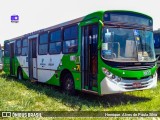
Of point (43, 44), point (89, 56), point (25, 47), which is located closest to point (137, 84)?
point (89, 56)

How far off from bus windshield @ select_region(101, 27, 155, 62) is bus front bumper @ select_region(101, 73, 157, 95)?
0.64m

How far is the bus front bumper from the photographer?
777cm

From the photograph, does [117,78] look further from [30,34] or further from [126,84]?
[30,34]

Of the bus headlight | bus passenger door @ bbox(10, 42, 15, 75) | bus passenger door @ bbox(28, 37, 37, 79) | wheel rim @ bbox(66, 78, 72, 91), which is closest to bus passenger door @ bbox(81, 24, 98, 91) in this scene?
the bus headlight

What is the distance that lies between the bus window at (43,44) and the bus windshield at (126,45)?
457 centimetres

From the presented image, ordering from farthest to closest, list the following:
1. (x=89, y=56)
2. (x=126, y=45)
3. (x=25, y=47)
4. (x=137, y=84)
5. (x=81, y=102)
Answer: (x=25, y=47) → (x=89, y=56) → (x=81, y=102) → (x=137, y=84) → (x=126, y=45)

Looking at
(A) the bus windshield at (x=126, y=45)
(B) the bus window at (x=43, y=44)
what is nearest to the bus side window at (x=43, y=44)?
(B) the bus window at (x=43, y=44)

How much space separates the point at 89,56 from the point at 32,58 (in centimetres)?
587

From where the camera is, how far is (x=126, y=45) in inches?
320

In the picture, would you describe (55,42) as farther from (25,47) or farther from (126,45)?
(25,47)

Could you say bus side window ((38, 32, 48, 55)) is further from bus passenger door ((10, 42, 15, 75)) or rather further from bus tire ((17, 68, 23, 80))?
bus passenger door ((10, 42, 15, 75))

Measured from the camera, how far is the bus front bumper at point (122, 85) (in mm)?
7773

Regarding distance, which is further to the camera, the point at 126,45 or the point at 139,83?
the point at 139,83

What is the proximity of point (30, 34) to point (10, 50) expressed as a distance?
4.10 meters
